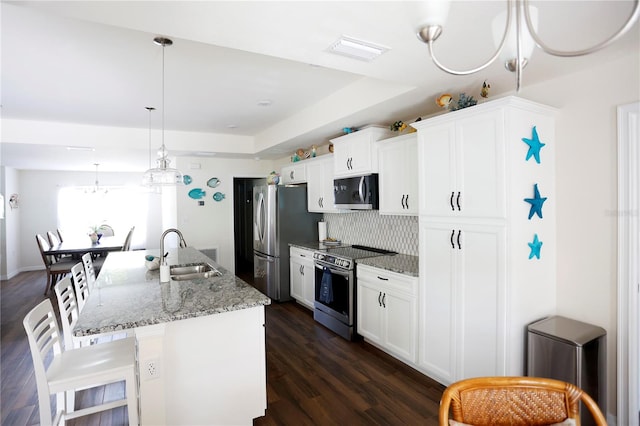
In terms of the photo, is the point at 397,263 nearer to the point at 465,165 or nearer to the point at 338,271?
the point at 338,271

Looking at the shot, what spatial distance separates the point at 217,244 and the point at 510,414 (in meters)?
5.91

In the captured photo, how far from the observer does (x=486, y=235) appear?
246 centimetres

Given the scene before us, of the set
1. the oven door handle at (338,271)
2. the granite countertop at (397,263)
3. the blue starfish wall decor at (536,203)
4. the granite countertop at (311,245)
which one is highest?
the blue starfish wall decor at (536,203)

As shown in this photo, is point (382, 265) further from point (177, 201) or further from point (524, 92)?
point (177, 201)

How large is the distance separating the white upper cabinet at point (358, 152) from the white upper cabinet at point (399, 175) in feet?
0.36

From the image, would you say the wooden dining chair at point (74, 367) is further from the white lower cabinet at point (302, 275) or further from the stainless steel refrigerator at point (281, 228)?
the stainless steel refrigerator at point (281, 228)

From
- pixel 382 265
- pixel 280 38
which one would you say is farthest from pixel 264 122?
pixel 280 38

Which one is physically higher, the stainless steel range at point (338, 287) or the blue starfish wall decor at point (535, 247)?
the blue starfish wall decor at point (535, 247)

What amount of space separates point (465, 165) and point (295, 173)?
3411 mm

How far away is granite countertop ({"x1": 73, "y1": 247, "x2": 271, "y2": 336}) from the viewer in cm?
187

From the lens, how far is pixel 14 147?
506 centimetres

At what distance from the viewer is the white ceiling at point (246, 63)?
167cm

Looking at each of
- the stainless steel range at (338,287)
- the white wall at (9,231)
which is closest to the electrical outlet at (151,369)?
the stainless steel range at (338,287)

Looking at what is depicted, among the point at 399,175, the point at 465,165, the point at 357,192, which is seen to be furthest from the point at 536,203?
the point at 357,192
